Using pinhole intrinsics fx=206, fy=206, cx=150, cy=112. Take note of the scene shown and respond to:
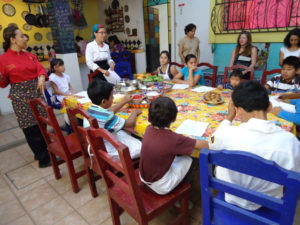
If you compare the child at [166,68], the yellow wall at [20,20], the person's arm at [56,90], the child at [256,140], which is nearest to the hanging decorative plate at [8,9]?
the yellow wall at [20,20]

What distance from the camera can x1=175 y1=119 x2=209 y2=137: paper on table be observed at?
4.37 feet

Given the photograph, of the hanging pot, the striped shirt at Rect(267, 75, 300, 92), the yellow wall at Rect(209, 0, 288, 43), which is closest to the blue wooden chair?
the striped shirt at Rect(267, 75, 300, 92)

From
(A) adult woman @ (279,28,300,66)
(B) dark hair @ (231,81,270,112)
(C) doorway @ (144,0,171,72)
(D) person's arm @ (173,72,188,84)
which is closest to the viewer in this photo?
(B) dark hair @ (231,81,270,112)

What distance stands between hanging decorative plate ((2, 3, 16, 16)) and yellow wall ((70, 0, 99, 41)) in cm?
167

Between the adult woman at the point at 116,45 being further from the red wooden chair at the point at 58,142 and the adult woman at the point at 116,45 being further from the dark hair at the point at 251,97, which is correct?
the dark hair at the point at 251,97

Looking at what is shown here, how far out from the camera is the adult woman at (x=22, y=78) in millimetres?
2070

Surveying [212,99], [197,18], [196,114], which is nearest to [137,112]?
[196,114]

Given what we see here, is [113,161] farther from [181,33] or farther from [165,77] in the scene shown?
[181,33]

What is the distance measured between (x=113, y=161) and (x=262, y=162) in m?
0.68

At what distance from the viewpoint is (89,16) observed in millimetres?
6625

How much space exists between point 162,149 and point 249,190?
0.46 metres

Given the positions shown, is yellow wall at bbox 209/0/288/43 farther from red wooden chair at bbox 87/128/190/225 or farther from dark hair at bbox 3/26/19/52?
dark hair at bbox 3/26/19/52

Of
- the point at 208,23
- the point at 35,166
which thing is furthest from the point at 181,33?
the point at 35,166

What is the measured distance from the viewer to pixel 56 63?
284cm
